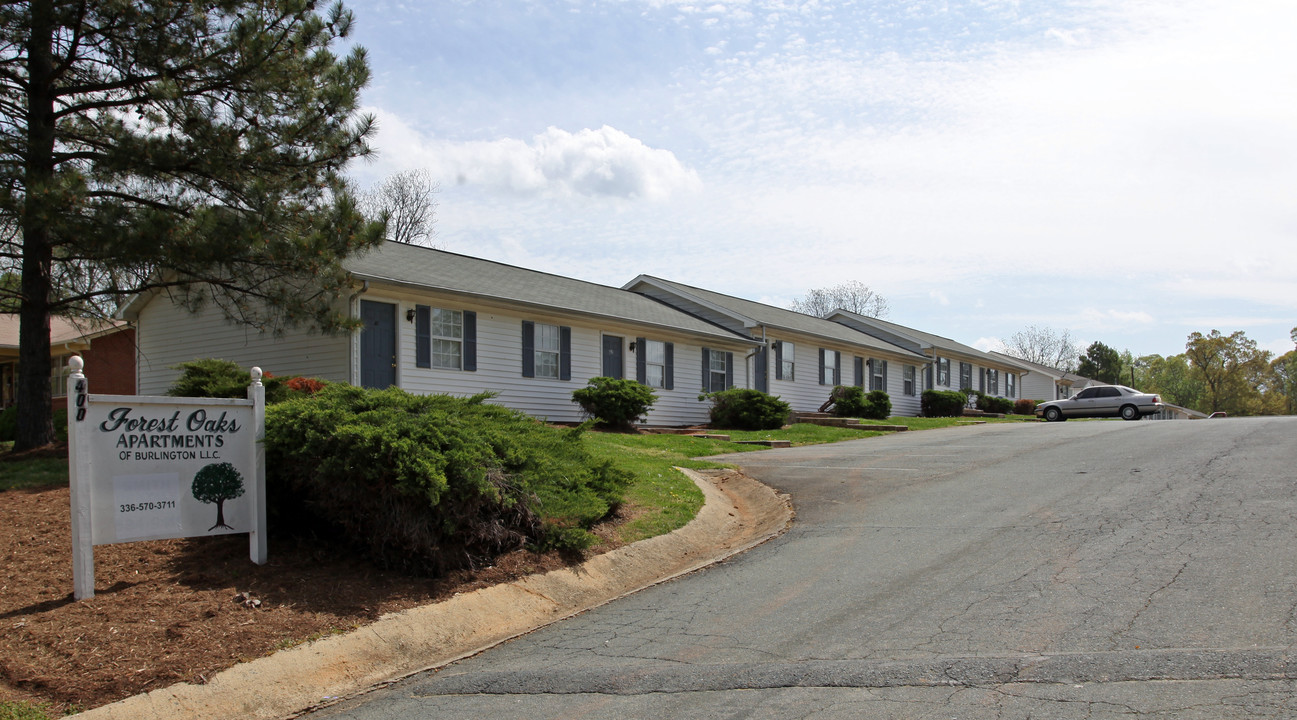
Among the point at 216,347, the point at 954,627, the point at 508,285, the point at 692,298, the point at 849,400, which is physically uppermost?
the point at 692,298

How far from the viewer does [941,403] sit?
3691 centimetres

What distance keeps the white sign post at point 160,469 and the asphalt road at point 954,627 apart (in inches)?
84.0

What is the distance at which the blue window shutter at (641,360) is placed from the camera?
76.5 feet

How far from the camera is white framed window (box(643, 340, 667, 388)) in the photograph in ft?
78.1

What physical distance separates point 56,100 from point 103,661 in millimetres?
9437

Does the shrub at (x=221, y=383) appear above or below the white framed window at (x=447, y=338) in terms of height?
below

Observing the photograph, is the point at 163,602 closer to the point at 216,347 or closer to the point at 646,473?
the point at 646,473

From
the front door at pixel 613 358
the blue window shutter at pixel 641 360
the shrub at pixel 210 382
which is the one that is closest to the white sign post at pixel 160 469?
the shrub at pixel 210 382

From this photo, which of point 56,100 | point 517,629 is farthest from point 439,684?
point 56,100

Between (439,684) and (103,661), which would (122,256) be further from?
(439,684)

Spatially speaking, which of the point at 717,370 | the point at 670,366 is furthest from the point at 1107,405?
the point at 670,366

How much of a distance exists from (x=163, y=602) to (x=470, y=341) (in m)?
12.9

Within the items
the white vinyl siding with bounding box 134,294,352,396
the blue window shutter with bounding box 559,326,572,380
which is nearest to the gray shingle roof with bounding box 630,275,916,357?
the blue window shutter with bounding box 559,326,572,380

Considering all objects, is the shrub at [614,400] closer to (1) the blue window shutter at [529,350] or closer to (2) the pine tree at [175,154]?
(1) the blue window shutter at [529,350]
